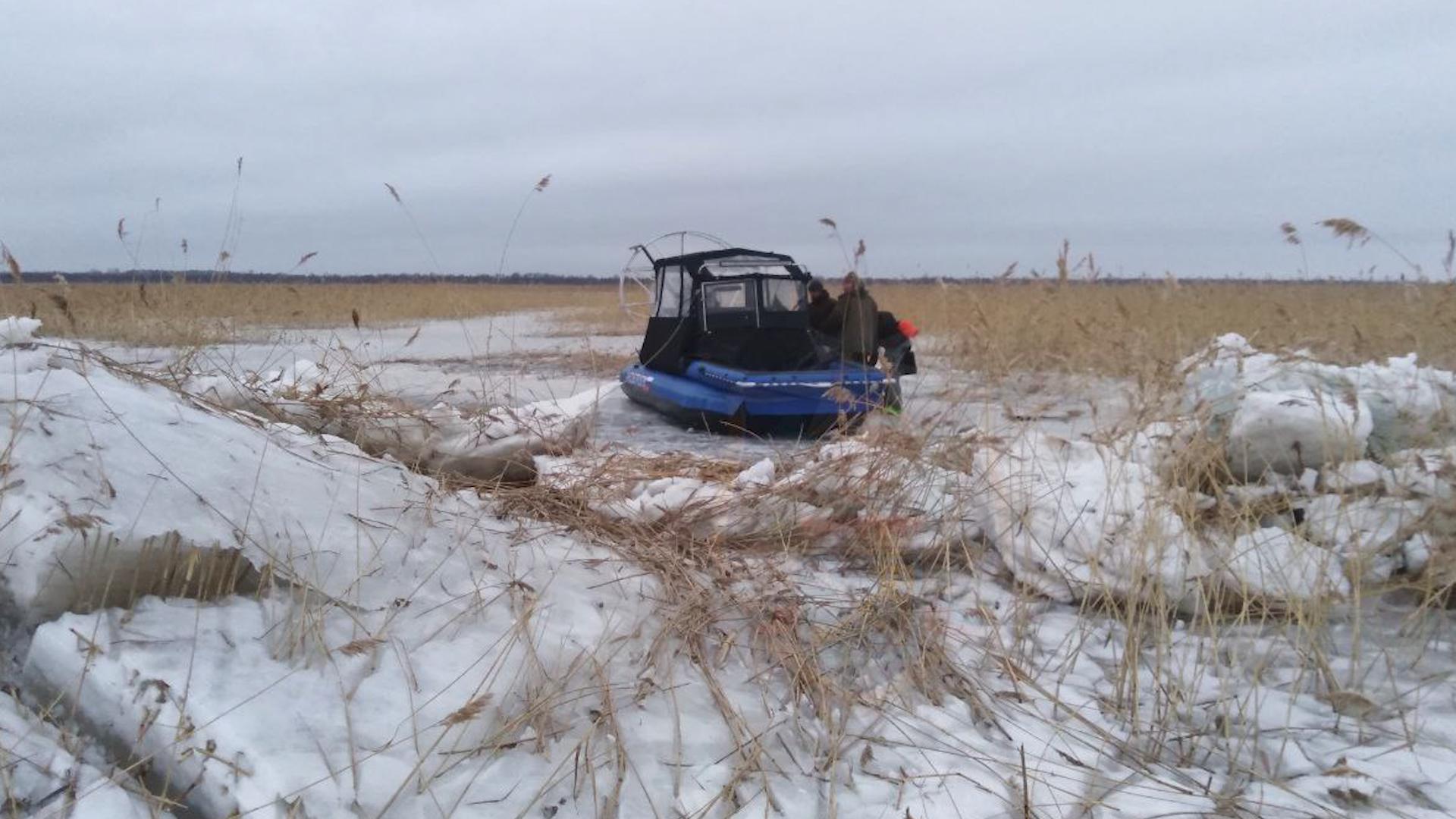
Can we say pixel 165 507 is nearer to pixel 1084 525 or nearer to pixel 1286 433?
pixel 1084 525

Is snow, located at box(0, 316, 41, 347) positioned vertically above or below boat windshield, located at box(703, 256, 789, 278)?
below

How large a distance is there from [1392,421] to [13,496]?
4.55m

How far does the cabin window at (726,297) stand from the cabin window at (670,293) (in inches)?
12.7

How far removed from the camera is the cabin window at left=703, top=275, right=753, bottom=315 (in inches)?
278

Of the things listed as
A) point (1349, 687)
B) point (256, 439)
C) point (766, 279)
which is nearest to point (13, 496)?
point (256, 439)

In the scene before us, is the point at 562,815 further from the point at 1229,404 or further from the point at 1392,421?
the point at 1392,421

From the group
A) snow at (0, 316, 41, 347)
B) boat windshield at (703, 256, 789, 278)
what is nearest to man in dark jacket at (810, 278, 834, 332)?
boat windshield at (703, 256, 789, 278)

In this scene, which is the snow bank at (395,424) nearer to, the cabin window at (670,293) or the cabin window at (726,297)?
the cabin window at (726,297)

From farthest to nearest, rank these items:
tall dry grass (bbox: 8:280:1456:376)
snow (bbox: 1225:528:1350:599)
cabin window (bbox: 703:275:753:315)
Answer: cabin window (bbox: 703:275:753:315), tall dry grass (bbox: 8:280:1456:376), snow (bbox: 1225:528:1350:599)

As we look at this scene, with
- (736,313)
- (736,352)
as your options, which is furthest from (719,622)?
(736,313)

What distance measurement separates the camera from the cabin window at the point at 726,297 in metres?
7.07

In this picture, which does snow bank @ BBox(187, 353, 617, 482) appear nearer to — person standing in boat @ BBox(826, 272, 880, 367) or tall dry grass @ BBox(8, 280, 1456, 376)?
tall dry grass @ BBox(8, 280, 1456, 376)

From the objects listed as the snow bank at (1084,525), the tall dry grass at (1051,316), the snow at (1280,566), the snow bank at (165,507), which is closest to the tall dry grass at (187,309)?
the tall dry grass at (1051,316)

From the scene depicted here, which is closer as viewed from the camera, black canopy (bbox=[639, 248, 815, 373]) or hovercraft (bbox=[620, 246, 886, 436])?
hovercraft (bbox=[620, 246, 886, 436])
